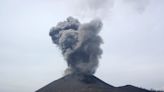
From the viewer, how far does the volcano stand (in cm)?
12134

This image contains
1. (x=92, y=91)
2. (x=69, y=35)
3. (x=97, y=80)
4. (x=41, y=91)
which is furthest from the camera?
(x=97, y=80)

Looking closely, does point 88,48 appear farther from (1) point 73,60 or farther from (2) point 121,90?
(2) point 121,90

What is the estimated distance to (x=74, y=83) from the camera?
13012 cm

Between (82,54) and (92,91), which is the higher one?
(82,54)

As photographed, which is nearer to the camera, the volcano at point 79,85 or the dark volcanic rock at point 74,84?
the volcano at point 79,85

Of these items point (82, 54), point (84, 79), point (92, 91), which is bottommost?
point (92, 91)

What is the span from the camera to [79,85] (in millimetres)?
127000

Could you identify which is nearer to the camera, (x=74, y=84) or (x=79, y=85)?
(x=79, y=85)

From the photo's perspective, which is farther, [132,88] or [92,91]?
[132,88]

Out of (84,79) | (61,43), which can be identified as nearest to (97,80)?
(84,79)

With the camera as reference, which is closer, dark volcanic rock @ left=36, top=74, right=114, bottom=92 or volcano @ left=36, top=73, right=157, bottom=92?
volcano @ left=36, top=73, right=157, bottom=92

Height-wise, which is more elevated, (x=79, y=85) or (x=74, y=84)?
(x=74, y=84)

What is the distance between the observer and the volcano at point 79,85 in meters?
121

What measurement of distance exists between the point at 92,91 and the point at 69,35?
2618 cm
